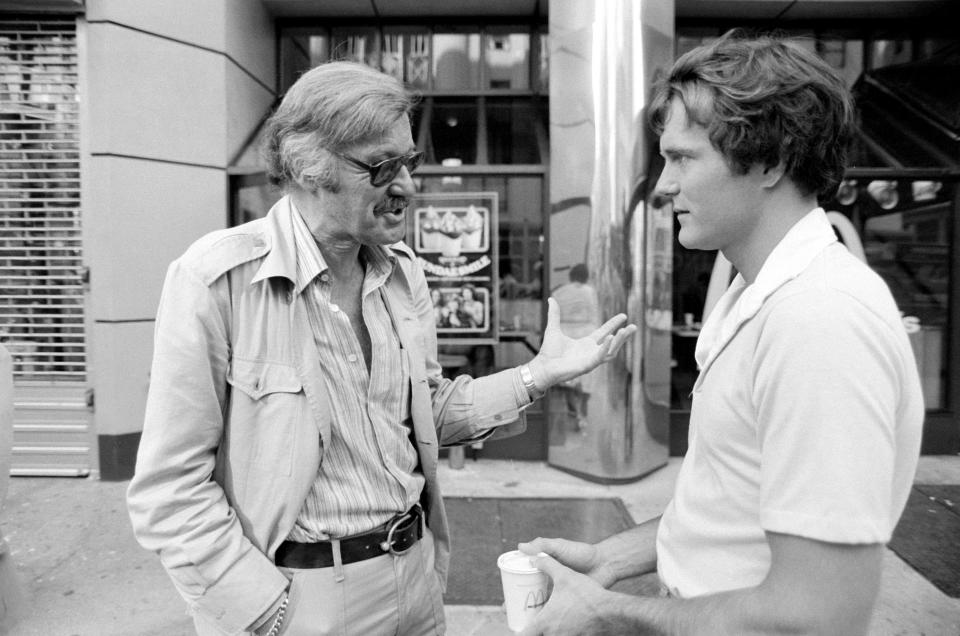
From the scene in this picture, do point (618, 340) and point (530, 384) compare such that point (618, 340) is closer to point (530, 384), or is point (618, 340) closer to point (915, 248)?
point (530, 384)

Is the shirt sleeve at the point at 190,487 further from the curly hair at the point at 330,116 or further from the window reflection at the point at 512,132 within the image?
the window reflection at the point at 512,132

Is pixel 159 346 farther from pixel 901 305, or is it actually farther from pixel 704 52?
pixel 901 305

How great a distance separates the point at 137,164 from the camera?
6262 mm

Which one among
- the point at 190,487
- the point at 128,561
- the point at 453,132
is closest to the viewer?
the point at 190,487

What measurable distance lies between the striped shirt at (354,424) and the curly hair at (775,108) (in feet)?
3.65

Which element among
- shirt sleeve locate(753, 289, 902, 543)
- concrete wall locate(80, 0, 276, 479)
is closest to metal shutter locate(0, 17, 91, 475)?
concrete wall locate(80, 0, 276, 479)

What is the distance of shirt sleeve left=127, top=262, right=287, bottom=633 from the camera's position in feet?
5.88

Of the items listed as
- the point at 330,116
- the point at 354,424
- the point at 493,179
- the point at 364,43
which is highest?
the point at 364,43

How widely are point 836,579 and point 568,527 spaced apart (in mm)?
4310

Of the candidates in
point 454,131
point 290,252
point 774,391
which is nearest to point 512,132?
point 454,131

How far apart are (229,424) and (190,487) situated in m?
0.18

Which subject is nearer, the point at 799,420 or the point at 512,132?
the point at 799,420

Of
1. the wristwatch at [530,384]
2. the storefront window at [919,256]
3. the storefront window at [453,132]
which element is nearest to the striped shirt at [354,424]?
the wristwatch at [530,384]

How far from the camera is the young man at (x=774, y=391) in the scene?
3.69ft
